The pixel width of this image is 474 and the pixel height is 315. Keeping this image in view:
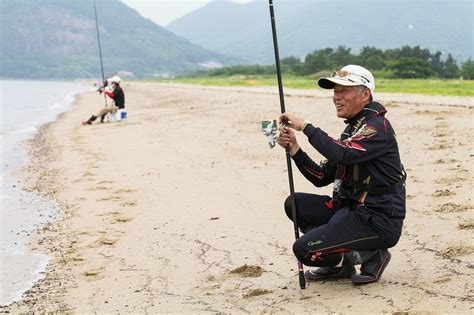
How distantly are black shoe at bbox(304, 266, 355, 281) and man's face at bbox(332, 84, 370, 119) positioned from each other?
1.29 meters

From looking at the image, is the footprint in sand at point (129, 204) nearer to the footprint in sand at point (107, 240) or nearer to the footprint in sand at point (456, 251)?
the footprint in sand at point (107, 240)

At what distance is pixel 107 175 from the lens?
36.7 ft

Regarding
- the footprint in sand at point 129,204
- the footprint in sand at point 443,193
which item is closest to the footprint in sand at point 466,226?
the footprint in sand at point 443,193

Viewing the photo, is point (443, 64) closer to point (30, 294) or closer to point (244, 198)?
point (244, 198)

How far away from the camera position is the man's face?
4.88 meters

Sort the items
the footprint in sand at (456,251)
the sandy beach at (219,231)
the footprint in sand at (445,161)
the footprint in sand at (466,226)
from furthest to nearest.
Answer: the footprint in sand at (445,161), the footprint in sand at (466,226), the footprint in sand at (456,251), the sandy beach at (219,231)

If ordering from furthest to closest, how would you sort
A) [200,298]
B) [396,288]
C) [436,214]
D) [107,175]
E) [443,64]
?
[443,64]
[107,175]
[436,214]
[200,298]
[396,288]

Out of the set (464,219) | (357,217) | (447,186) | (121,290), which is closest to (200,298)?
(121,290)

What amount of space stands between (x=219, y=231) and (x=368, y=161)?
2798 millimetres

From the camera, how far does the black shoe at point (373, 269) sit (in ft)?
16.4

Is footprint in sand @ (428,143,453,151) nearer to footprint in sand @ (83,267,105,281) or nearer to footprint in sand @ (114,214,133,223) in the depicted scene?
footprint in sand @ (114,214,133,223)

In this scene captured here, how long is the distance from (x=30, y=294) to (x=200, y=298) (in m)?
1.63

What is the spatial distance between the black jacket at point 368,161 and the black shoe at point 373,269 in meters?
0.34

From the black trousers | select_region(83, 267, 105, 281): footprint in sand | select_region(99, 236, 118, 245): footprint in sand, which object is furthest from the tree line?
the black trousers
